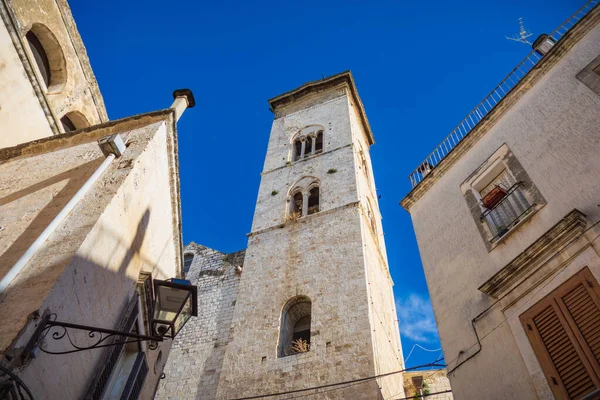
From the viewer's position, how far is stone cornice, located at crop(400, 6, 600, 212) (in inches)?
262

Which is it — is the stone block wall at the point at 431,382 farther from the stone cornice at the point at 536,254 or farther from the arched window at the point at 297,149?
the arched window at the point at 297,149

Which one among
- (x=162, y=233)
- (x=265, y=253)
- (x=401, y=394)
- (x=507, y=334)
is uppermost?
(x=265, y=253)

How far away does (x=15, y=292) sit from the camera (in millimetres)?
4145

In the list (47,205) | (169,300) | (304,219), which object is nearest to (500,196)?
(169,300)

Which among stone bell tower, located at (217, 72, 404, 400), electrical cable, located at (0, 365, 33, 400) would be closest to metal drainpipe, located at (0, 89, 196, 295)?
electrical cable, located at (0, 365, 33, 400)

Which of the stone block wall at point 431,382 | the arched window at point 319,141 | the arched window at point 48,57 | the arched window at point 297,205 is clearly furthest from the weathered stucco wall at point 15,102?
the arched window at point 319,141

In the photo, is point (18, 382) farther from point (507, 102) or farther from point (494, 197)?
point (507, 102)

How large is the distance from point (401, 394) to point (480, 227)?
22.0 ft

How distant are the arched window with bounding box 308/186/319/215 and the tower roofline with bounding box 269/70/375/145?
30.0ft

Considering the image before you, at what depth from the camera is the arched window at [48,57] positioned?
1124 centimetres

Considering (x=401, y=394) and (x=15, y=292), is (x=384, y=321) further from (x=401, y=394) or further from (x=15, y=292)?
(x=15, y=292)

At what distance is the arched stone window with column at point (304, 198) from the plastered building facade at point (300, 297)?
0.14ft

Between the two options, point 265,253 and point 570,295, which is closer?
point 570,295

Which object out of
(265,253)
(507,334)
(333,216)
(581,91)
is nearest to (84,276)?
(507,334)
